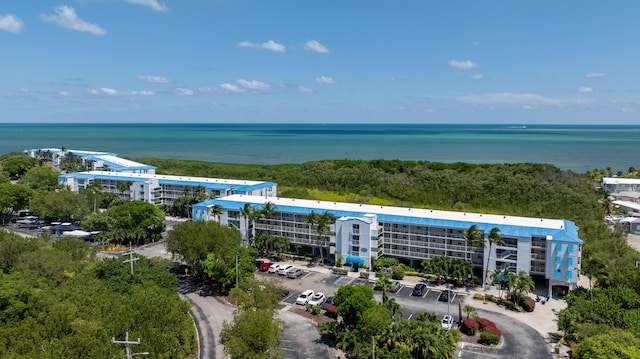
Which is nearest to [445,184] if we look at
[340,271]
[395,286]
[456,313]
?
[340,271]

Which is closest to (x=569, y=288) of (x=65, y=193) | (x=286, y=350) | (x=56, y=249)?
(x=286, y=350)

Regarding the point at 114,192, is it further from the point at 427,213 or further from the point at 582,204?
the point at 582,204

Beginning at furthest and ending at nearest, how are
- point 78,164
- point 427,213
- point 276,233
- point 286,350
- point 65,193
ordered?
point 78,164 < point 65,193 < point 276,233 < point 427,213 < point 286,350

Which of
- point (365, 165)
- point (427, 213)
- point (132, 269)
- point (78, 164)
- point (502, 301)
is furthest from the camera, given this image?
point (365, 165)

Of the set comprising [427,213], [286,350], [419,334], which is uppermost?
[427,213]

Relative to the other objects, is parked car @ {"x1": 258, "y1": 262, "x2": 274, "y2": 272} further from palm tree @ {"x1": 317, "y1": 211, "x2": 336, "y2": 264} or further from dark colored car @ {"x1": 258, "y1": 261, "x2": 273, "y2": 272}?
palm tree @ {"x1": 317, "y1": 211, "x2": 336, "y2": 264}

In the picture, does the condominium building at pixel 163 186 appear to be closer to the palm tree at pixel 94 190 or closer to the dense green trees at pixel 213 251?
the palm tree at pixel 94 190

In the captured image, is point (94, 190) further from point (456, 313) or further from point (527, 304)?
point (527, 304)
